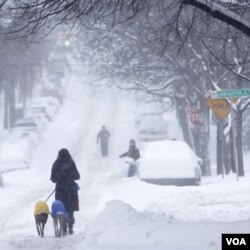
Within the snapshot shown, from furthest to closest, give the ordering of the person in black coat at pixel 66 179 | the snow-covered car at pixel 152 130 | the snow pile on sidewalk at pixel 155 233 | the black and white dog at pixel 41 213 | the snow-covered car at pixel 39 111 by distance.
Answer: the snow-covered car at pixel 39 111 < the snow-covered car at pixel 152 130 < the person in black coat at pixel 66 179 < the black and white dog at pixel 41 213 < the snow pile on sidewalk at pixel 155 233

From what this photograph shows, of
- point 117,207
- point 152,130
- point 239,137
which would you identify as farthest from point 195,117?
point 152,130

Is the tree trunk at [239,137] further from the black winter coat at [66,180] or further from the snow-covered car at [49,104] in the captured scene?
the snow-covered car at [49,104]

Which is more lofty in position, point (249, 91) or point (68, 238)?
point (249, 91)

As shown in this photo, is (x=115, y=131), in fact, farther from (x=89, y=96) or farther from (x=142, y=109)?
(x=89, y=96)

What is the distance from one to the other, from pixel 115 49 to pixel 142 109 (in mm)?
22647

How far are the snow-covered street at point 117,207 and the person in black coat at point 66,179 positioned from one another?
0.54 m

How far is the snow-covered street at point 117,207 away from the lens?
1095cm

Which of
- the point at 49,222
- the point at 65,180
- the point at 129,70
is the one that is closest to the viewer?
the point at 65,180

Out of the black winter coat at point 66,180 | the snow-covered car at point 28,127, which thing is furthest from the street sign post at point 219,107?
the snow-covered car at point 28,127

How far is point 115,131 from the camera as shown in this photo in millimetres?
46250

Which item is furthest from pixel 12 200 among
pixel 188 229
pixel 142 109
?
pixel 142 109

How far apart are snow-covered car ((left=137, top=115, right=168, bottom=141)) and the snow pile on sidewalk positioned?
2593cm

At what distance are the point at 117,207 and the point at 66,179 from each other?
3.60 feet

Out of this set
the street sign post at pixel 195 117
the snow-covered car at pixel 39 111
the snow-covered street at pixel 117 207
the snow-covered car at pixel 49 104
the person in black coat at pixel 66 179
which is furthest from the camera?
the snow-covered car at pixel 49 104
